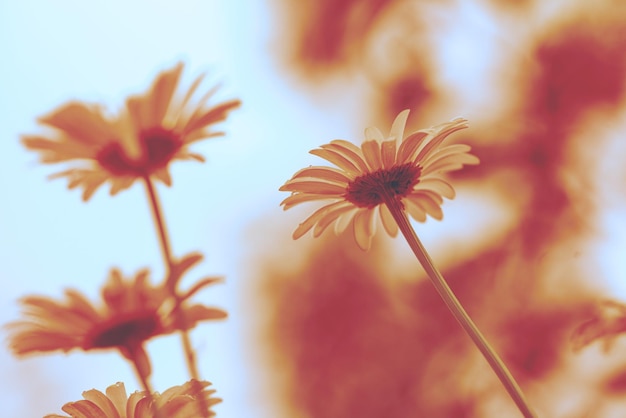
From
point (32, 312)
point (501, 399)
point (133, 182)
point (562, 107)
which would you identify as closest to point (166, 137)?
point (133, 182)

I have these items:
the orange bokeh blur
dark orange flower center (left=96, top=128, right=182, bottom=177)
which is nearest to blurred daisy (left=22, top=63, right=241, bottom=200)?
dark orange flower center (left=96, top=128, right=182, bottom=177)

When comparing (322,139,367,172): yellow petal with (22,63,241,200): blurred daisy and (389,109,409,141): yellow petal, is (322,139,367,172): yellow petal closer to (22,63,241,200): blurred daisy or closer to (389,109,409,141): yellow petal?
(389,109,409,141): yellow petal

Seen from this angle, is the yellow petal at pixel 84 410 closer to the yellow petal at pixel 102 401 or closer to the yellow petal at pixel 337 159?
the yellow petal at pixel 102 401

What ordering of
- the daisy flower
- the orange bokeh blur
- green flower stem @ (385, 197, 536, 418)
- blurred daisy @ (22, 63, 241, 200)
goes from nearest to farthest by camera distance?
1. green flower stem @ (385, 197, 536, 418)
2. the daisy flower
3. blurred daisy @ (22, 63, 241, 200)
4. the orange bokeh blur

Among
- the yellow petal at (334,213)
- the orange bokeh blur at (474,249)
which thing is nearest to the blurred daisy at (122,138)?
the yellow petal at (334,213)

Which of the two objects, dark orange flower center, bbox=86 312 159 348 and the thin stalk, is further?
dark orange flower center, bbox=86 312 159 348

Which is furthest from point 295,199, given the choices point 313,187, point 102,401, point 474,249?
point 474,249

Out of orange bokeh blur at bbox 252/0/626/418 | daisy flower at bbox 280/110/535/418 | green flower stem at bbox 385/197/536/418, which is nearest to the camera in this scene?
green flower stem at bbox 385/197/536/418
